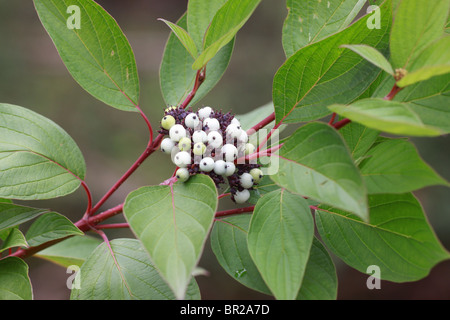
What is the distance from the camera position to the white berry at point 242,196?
665mm

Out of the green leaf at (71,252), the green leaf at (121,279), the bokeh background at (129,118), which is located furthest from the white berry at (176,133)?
A: the bokeh background at (129,118)

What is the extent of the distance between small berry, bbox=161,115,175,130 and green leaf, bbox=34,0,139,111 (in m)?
0.13

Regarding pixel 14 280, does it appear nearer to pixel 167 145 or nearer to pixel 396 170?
pixel 167 145

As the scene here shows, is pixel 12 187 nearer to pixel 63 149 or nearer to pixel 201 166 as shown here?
pixel 63 149

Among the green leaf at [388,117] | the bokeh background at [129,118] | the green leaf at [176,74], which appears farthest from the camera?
the bokeh background at [129,118]

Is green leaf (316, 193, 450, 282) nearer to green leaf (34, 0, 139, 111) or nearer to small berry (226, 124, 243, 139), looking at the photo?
small berry (226, 124, 243, 139)

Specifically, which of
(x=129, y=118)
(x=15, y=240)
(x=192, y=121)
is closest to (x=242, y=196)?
(x=192, y=121)

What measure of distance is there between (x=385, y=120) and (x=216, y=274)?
7.67 feet

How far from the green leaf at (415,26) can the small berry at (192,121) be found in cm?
30

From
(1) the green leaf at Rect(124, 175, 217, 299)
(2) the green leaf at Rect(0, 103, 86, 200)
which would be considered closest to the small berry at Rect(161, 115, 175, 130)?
(1) the green leaf at Rect(124, 175, 217, 299)

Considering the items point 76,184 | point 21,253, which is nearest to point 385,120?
point 76,184

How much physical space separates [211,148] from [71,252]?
0.53m

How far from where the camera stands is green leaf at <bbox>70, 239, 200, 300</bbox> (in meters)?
0.64

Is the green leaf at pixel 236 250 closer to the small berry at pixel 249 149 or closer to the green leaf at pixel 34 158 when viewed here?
the small berry at pixel 249 149
